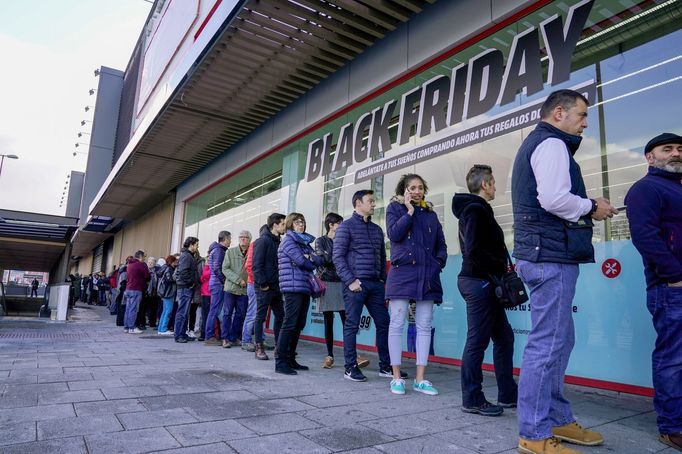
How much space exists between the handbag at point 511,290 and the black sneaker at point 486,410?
0.70 m

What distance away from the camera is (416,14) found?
6.52 meters

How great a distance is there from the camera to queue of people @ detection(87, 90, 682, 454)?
229 centimetres

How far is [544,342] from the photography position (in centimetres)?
229

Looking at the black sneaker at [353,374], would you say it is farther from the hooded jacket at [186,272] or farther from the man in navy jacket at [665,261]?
the hooded jacket at [186,272]

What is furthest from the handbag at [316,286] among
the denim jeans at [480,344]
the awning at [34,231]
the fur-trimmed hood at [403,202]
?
the awning at [34,231]

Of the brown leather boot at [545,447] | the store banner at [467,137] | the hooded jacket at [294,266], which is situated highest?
the store banner at [467,137]

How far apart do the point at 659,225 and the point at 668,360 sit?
76cm

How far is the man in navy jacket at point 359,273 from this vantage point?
13.9ft

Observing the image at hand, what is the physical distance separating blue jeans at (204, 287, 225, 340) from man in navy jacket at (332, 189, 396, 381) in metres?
3.37

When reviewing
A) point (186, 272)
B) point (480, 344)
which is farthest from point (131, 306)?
point (480, 344)

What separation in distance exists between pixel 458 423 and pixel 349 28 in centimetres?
575

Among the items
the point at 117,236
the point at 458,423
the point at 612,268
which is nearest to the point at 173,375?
the point at 458,423

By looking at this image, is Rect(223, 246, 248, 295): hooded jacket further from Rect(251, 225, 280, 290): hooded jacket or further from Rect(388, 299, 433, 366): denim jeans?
Rect(388, 299, 433, 366): denim jeans

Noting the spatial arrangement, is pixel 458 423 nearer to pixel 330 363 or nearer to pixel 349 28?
pixel 330 363
